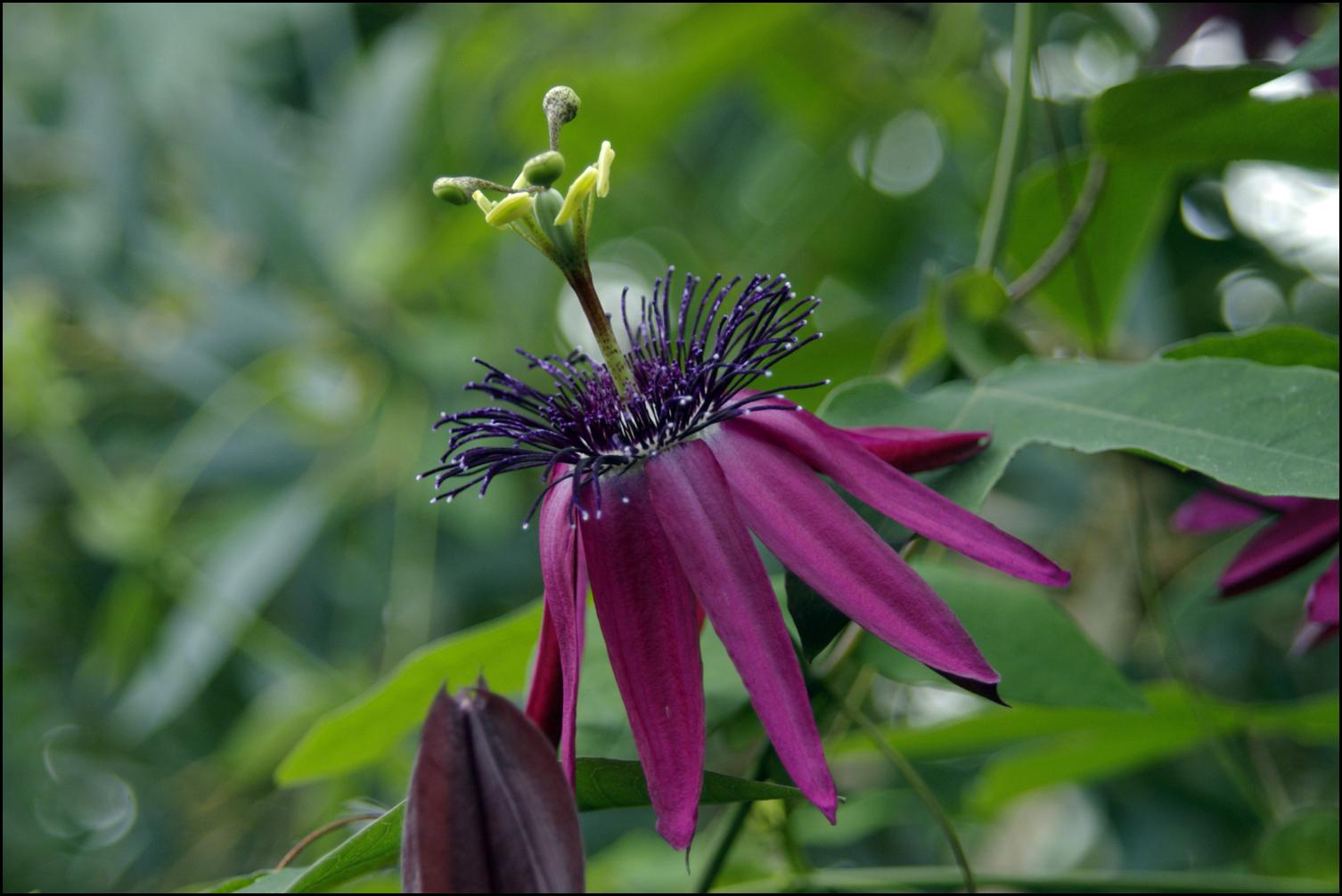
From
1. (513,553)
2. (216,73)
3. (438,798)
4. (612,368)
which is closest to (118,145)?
(216,73)

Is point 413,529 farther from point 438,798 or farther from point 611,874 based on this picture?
point 438,798

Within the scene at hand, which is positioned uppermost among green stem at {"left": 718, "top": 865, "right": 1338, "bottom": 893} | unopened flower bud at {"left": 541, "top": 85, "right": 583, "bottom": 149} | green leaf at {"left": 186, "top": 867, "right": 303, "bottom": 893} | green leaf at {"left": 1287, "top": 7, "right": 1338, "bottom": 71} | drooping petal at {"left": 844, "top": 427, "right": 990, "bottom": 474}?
unopened flower bud at {"left": 541, "top": 85, "right": 583, "bottom": 149}

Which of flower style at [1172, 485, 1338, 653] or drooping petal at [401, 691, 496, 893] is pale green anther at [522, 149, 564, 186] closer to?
drooping petal at [401, 691, 496, 893]

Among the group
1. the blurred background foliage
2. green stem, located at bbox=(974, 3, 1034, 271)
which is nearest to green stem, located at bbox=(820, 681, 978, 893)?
green stem, located at bbox=(974, 3, 1034, 271)

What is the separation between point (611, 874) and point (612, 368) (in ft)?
2.15

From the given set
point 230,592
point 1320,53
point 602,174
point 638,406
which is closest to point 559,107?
point 602,174

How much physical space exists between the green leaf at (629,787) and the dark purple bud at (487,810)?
11cm

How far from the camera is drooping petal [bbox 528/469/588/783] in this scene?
54 centimetres

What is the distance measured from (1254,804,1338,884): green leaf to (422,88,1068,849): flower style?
46 cm

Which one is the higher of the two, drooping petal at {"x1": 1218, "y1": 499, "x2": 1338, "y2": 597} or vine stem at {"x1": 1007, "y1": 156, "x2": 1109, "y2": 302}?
vine stem at {"x1": 1007, "y1": 156, "x2": 1109, "y2": 302}

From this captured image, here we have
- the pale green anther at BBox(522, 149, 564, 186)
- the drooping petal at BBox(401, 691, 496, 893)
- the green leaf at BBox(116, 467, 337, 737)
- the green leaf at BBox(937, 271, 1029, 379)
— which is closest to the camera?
the drooping petal at BBox(401, 691, 496, 893)

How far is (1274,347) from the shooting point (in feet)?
2.49

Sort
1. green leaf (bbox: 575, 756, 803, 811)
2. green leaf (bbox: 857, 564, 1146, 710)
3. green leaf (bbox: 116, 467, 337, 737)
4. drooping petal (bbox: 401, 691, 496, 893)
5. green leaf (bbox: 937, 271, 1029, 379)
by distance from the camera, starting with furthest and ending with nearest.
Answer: green leaf (bbox: 116, 467, 337, 737)
green leaf (bbox: 937, 271, 1029, 379)
green leaf (bbox: 857, 564, 1146, 710)
green leaf (bbox: 575, 756, 803, 811)
drooping petal (bbox: 401, 691, 496, 893)

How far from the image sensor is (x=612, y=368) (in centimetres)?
67
